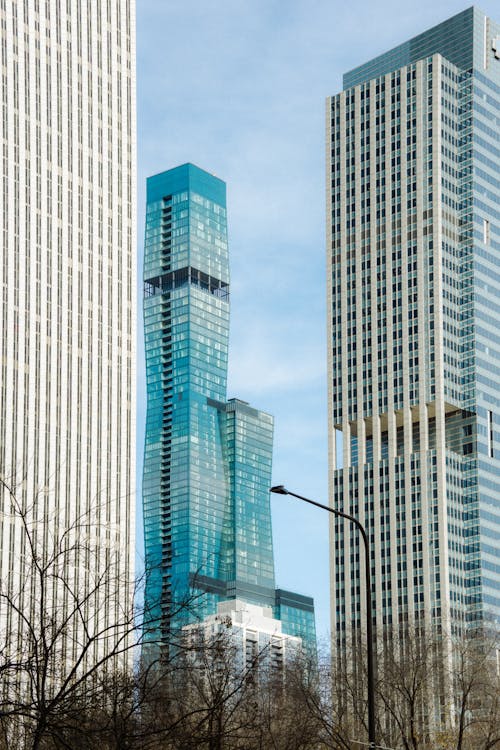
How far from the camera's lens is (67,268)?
148250 millimetres

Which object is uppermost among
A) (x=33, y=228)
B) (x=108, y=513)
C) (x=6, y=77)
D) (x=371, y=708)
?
(x=6, y=77)

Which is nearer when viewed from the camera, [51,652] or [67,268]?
[51,652]

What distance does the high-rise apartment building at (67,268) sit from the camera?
140 meters

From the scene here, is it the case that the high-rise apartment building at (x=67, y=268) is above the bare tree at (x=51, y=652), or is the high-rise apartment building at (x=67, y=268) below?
above

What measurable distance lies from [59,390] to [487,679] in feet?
221

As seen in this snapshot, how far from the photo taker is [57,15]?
15138 centimetres

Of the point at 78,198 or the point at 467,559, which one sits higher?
the point at 78,198

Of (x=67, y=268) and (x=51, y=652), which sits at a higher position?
(x=67, y=268)

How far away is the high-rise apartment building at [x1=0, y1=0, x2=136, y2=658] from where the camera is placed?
140 metres

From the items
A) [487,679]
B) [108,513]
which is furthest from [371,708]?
[108,513]

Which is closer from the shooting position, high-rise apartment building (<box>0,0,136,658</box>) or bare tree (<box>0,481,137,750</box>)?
bare tree (<box>0,481,137,750</box>)

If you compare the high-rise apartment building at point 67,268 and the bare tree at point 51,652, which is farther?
the high-rise apartment building at point 67,268

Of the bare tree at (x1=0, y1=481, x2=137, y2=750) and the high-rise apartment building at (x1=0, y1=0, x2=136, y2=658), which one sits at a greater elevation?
the high-rise apartment building at (x1=0, y1=0, x2=136, y2=658)

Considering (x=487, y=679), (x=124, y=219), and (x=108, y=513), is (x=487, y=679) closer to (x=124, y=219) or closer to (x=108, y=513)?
(x=108, y=513)
